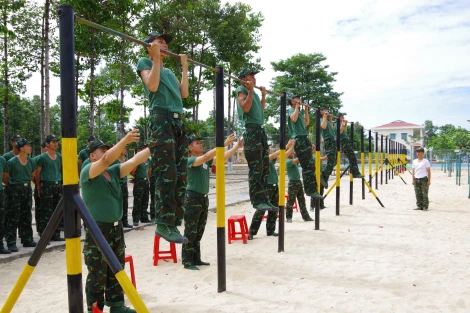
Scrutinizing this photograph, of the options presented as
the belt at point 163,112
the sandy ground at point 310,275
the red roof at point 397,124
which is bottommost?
the sandy ground at point 310,275

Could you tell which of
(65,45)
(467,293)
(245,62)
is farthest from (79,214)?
(245,62)

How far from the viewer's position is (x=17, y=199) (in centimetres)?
666

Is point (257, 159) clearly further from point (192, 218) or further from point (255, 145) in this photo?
point (192, 218)

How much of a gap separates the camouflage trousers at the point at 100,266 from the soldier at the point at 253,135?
2193 mm

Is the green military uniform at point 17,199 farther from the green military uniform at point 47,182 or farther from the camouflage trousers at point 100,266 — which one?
the camouflage trousers at point 100,266

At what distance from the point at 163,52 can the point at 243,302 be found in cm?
262

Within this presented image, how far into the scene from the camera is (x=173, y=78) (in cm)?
372

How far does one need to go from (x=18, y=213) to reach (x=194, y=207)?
10.3 feet

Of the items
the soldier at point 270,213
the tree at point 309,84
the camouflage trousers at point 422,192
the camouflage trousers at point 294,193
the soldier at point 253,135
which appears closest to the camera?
the soldier at point 253,135

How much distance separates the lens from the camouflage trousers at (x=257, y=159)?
17.7 ft

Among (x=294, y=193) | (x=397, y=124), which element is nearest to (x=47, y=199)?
(x=294, y=193)

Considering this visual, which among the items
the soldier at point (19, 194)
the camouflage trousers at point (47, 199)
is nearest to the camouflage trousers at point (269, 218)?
the camouflage trousers at point (47, 199)

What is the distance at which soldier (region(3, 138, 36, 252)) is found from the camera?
21.6ft

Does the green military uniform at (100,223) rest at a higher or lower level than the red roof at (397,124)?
lower
